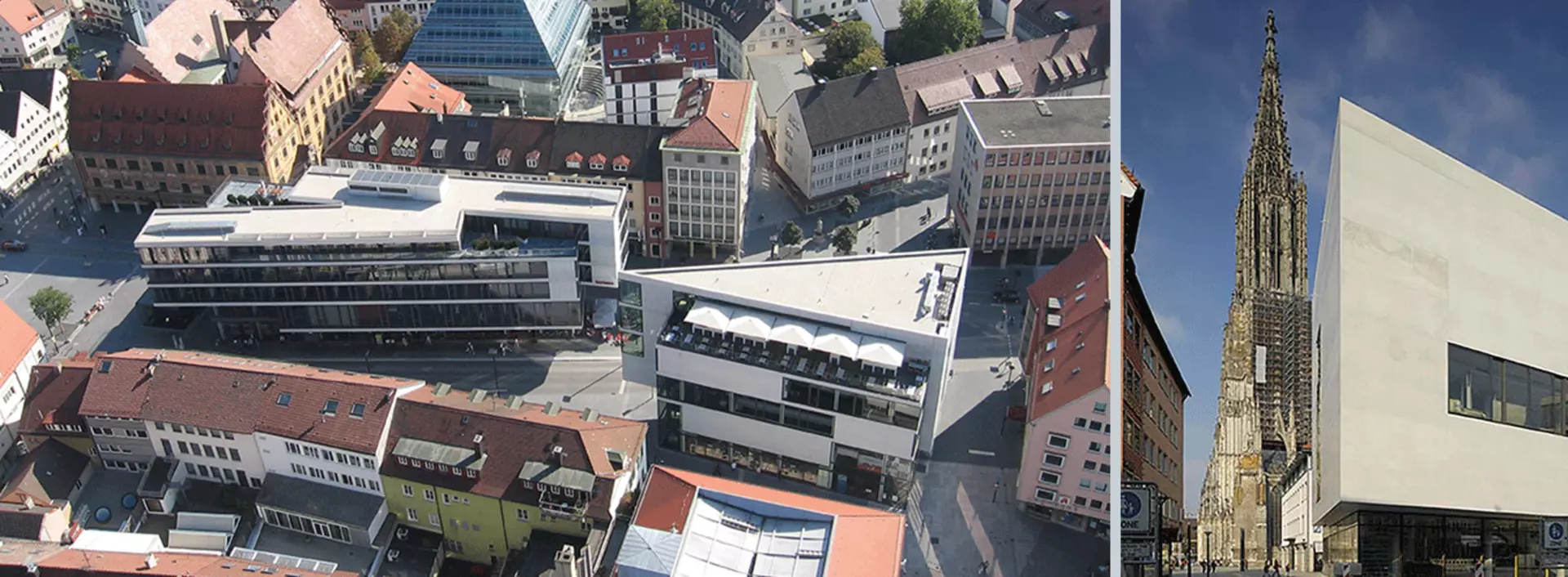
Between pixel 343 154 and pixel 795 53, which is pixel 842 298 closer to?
pixel 343 154

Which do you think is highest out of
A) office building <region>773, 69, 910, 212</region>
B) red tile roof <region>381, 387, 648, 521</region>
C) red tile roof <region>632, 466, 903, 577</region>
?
office building <region>773, 69, 910, 212</region>

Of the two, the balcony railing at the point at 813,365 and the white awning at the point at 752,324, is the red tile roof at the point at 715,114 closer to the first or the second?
the white awning at the point at 752,324

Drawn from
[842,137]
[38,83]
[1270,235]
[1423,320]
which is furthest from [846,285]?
[38,83]

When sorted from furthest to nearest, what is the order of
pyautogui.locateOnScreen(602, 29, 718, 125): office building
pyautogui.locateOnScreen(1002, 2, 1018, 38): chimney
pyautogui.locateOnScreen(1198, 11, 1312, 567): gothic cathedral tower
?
1. pyautogui.locateOnScreen(1002, 2, 1018, 38): chimney
2. pyautogui.locateOnScreen(602, 29, 718, 125): office building
3. pyautogui.locateOnScreen(1198, 11, 1312, 567): gothic cathedral tower

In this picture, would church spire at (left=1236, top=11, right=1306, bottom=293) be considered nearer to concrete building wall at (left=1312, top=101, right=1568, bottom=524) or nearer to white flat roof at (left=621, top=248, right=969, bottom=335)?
white flat roof at (left=621, top=248, right=969, bottom=335)

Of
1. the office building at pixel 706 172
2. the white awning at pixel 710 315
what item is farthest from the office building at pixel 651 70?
the white awning at pixel 710 315

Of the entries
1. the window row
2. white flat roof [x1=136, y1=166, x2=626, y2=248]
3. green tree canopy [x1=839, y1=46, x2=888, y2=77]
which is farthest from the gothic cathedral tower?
green tree canopy [x1=839, y1=46, x2=888, y2=77]
